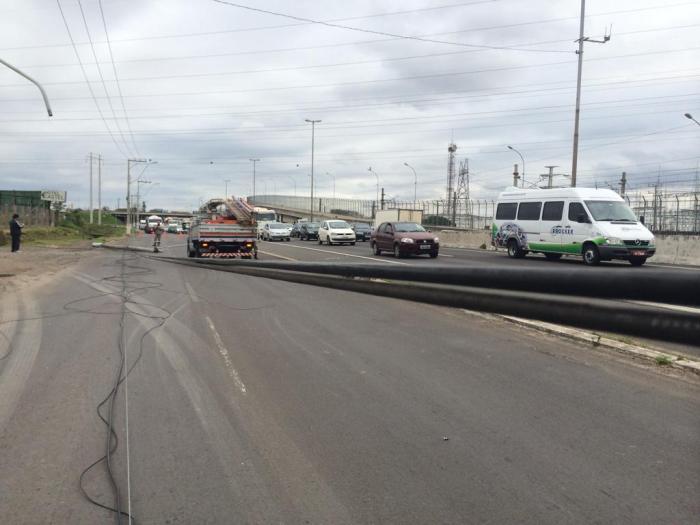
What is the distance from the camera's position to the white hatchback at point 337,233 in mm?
36528

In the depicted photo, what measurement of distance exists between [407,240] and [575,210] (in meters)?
6.32

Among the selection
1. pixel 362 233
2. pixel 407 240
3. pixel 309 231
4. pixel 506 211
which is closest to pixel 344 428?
pixel 407 240

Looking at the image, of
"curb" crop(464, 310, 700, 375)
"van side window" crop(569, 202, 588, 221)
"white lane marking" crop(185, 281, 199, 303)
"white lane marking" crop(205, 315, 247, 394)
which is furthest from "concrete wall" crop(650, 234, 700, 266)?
"white lane marking" crop(205, 315, 247, 394)

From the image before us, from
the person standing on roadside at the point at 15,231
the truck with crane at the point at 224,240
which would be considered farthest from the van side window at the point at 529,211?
the person standing on roadside at the point at 15,231

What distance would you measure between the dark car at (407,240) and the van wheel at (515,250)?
9.50ft

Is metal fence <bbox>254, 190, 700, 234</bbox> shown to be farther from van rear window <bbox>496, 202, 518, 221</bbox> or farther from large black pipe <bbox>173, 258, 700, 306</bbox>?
large black pipe <bbox>173, 258, 700, 306</bbox>

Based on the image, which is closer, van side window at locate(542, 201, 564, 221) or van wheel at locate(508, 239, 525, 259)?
van side window at locate(542, 201, 564, 221)

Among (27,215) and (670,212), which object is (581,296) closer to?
(670,212)

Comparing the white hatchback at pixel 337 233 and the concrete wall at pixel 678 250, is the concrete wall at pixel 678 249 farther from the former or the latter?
the white hatchback at pixel 337 233

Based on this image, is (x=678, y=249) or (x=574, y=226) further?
(x=678, y=249)

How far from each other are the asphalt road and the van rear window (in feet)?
52.7

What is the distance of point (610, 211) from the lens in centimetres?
1966

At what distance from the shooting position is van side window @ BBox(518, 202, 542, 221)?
22250 mm

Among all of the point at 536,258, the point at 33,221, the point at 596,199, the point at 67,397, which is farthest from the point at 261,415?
the point at 33,221
